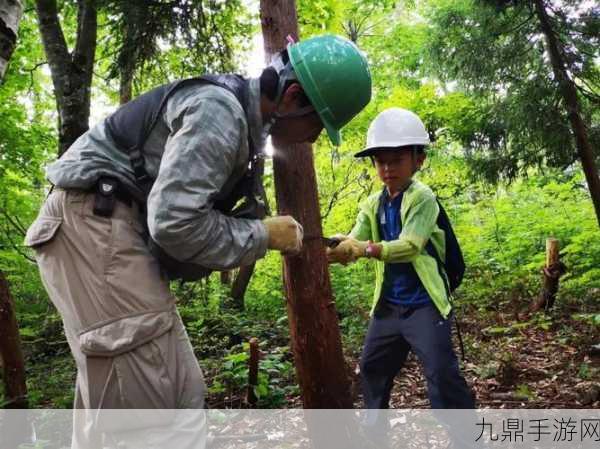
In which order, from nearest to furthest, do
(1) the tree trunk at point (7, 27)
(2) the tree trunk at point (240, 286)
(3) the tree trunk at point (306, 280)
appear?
(1) the tree trunk at point (7, 27), (3) the tree trunk at point (306, 280), (2) the tree trunk at point (240, 286)

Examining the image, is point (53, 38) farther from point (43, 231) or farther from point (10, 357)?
point (43, 231)

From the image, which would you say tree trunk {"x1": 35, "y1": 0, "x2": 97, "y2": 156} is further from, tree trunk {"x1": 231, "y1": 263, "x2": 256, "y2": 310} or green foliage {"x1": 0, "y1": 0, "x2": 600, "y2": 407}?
tree trunk {"x1": 231, "y1": 263, "x2": 256, "y2": 310}

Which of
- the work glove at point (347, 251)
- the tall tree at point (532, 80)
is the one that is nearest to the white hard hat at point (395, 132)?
the work glove at point (347, 251)

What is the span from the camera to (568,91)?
6.36 metres

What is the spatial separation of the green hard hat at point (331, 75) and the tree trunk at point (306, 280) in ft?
2.01

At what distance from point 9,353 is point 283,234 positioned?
3.13m

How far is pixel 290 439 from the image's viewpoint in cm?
351

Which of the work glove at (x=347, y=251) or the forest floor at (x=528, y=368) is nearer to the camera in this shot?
the work glove at (x=347, y=251)

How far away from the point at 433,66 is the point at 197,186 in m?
7.82

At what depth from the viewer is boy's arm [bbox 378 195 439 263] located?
2.82 meters

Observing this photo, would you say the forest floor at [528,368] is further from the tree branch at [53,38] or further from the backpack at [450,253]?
the tree branch at [53,38]

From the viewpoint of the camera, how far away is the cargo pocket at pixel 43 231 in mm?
1752

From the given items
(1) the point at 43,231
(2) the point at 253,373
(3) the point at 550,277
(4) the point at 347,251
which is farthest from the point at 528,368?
(1) the point at 43,231

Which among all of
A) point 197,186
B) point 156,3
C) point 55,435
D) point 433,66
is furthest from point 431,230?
point 433,66
